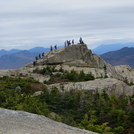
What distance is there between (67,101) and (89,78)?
1602 centimetres

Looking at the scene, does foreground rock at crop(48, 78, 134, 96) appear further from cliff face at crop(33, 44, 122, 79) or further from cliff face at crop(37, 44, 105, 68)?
cliff face at crop(37, 44, 105, 68)

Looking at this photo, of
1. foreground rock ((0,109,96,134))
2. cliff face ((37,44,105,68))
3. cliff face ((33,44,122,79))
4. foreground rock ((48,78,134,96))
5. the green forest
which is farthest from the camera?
cliff face ((37,44,105,68))

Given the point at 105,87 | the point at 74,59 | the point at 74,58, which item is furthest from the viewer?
the point at 74,58

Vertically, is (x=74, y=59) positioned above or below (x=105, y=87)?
above

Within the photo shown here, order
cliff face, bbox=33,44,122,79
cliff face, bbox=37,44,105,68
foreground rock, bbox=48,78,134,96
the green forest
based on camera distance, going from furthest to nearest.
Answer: cliff face, bbox=37,44,105,68 < cliff face, bbox=33,44,122,79 < foreground rock, bbox=48,78,134,96 < the green forest

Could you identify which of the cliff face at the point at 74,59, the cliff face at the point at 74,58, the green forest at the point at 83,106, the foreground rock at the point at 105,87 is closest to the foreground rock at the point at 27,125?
the green forest at the point at 83,106

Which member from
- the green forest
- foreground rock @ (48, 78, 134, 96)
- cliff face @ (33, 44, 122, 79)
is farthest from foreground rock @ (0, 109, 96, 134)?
cliff face @ (33, 44, 122, 79)

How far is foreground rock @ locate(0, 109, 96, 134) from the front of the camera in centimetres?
1335

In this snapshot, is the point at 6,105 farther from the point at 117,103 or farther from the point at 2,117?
the point at 2,117

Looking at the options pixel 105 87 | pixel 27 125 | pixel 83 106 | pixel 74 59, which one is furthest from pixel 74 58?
pixel 27 125

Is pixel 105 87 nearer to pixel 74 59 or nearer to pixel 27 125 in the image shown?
pixel 27 125

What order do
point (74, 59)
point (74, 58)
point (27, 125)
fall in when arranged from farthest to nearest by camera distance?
point (74, 58)
point (74, 59)
point (27, 125)

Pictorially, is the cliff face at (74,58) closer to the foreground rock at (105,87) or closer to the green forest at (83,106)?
the foreground rock at (105,87)

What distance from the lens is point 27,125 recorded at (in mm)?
14039
